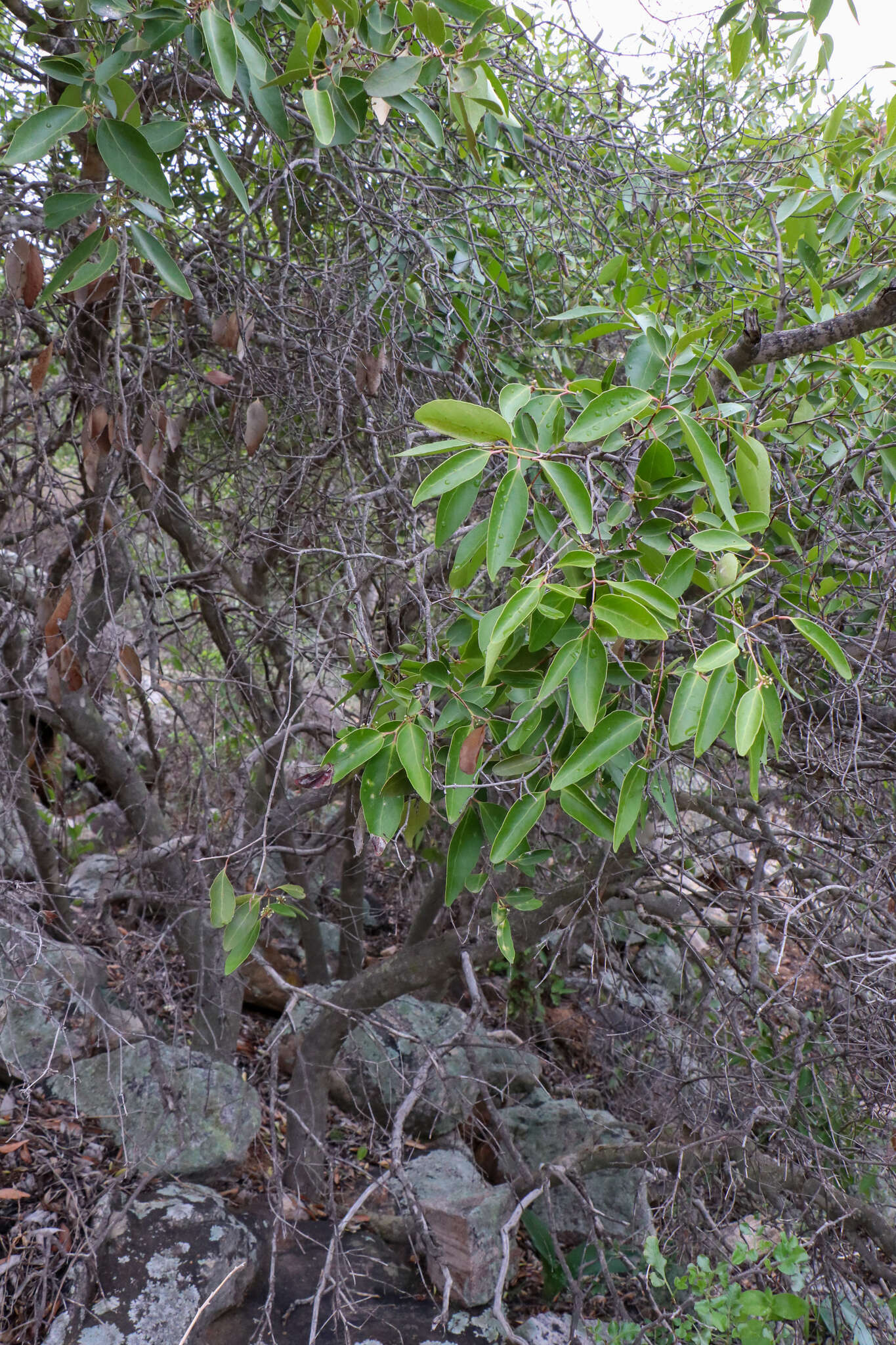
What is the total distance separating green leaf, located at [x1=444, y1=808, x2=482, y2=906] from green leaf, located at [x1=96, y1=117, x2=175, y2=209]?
1.18m

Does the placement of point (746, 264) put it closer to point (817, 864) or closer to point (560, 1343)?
point (817, 864)

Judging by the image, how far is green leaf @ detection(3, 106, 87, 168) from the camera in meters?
1.38

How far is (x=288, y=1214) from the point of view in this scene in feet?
10.6

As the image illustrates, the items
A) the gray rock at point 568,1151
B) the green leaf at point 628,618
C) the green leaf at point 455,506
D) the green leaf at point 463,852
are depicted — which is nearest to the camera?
the green leaf at point 628,618

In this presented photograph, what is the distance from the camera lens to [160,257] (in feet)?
5.04

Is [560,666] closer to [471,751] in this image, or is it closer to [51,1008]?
[471,751]

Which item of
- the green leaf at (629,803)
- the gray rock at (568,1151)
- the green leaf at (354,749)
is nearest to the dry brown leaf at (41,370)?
the green leaf at (354,749)

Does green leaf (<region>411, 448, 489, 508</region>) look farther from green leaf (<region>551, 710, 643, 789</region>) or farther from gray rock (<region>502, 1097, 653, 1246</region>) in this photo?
gray rock (<region>502, 1097, 653, 1246</region>)

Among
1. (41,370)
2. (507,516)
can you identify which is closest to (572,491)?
(507,516)

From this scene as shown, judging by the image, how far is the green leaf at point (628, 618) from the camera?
3.71 feet

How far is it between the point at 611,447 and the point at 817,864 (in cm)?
139

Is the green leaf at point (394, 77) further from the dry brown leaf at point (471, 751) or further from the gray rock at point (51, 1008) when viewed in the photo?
the gray rock at point (51, 1008)

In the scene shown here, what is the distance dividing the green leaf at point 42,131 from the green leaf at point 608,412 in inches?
37.8

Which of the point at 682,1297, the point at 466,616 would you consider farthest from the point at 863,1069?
the point at 466,616
